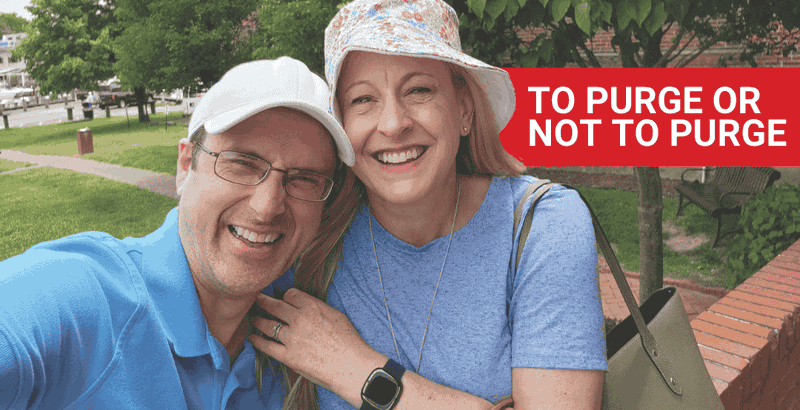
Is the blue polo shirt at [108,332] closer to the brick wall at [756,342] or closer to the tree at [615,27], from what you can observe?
the tree at [615,27]

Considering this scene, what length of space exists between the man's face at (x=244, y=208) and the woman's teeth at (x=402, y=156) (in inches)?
8.6

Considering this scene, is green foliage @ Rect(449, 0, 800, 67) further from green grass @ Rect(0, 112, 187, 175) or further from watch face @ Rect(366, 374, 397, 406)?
green grass @ Rect(0, 112, 187, 175)

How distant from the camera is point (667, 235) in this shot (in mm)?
8383

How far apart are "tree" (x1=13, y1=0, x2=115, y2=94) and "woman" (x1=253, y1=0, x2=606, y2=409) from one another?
31752 mm

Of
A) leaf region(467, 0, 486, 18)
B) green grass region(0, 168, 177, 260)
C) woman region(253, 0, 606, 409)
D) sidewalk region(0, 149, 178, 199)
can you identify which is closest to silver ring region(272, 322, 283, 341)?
woman region(253, 0, 606, 409)

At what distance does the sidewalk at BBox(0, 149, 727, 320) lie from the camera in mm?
5828

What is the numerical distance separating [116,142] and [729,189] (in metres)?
20.6

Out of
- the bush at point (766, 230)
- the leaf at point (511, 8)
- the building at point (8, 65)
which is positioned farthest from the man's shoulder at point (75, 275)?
the building at point (8, 65)

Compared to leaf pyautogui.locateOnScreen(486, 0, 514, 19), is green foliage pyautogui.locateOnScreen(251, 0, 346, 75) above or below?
above

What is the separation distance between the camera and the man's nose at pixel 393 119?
5.44ft

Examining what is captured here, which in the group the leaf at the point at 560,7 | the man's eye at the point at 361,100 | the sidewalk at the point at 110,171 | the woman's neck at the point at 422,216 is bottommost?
the sidewalk at the point at 110,171

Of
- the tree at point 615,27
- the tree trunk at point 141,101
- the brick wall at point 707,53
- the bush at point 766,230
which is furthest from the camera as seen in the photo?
the tree trunk at point 141,101

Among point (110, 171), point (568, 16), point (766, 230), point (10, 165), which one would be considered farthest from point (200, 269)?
point (10, 165)

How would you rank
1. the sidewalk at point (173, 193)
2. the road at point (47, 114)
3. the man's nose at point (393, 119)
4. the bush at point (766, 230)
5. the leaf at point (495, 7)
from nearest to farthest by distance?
1. the man's nose at point (393, 119)
2. the leaf at point (495, 7)
3. the bush at point (766, 230)
4. the sidewalk at point (173, 193)
5. the road at point (47, 114)
